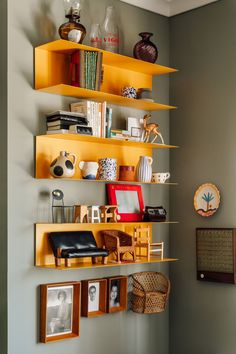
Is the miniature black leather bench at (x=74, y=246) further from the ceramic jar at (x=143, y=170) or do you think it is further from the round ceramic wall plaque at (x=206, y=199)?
the round ceramic wall plaque at (x=206, y=199)

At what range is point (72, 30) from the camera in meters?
3.42

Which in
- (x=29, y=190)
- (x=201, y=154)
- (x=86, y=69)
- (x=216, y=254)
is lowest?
(x=216, y=254)

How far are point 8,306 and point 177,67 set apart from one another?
2.08 meters

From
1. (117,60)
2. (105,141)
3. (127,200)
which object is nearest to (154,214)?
(127,200)

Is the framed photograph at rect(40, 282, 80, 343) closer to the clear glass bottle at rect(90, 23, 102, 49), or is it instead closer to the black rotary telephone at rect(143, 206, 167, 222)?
the black rotary telephone at rect(143, 206, 167, 222)

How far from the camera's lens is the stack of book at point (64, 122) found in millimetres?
3381

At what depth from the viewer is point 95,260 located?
3.64 metres

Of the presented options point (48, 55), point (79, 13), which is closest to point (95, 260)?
point (48, 55)

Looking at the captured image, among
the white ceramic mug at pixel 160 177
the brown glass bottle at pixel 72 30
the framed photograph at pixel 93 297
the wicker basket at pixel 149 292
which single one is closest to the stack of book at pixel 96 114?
the brown glass bottle at pixel 72 30

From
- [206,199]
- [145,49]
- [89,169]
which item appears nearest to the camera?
[89,169]

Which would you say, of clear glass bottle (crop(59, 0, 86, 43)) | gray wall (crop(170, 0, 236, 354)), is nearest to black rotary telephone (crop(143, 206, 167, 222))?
gray wall (crop(170, 0, 236, 354))

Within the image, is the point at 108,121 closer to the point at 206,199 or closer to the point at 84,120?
the point at 84,120

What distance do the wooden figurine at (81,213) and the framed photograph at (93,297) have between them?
420 mm

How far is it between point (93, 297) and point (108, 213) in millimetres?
538
